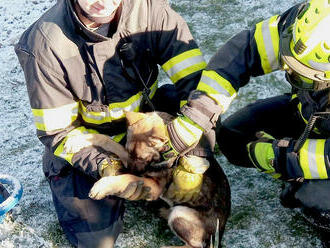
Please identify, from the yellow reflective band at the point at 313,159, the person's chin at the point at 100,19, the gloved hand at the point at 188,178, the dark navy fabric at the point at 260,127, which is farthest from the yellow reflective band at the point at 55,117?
the yellow reflective band at the point at 313,159

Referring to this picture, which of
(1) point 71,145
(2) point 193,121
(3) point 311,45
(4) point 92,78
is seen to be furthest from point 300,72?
(1) point 71,145

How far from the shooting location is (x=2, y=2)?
6492 mm

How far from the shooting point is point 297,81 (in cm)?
279

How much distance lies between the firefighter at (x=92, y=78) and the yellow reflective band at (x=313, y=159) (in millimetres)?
1010

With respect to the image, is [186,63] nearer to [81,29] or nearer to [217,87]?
[217,87]

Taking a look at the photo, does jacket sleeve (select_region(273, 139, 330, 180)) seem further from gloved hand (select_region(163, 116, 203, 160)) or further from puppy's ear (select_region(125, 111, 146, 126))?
puppy's ear (select_region(125, 111, 146, 126))

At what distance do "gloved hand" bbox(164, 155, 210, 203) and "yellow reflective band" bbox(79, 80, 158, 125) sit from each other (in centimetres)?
63

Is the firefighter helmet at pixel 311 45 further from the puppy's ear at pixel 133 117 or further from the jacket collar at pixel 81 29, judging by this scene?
the jacket collar at pixel 81 29

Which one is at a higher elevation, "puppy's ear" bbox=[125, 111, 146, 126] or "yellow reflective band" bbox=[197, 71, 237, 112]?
"yellow reflective band" bbox=[197, 71, 237, 112]

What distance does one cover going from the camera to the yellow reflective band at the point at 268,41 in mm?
2887

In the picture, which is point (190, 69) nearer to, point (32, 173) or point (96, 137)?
point (96, 137)

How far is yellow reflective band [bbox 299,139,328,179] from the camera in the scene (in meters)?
2.81

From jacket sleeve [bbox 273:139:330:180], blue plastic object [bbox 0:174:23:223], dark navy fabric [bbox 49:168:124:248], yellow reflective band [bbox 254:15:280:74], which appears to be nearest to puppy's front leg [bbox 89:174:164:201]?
dark navy fabric [bbox 49:168:124:248]

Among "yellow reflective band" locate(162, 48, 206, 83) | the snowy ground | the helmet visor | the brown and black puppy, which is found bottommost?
the snowy ground
